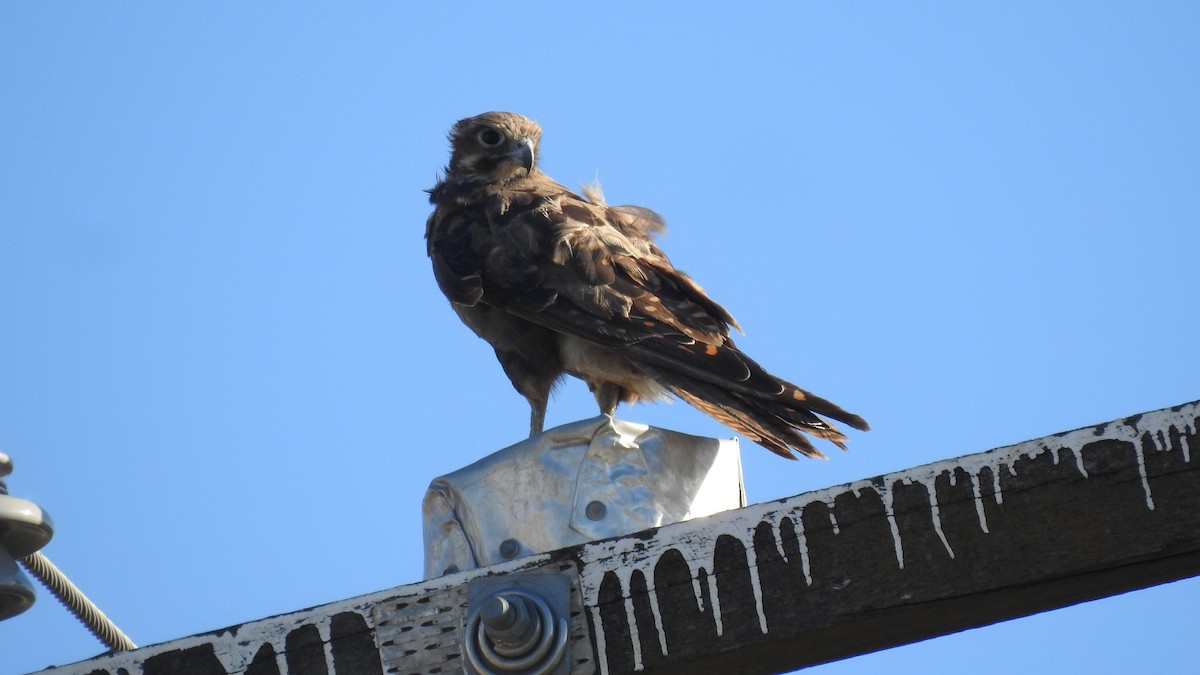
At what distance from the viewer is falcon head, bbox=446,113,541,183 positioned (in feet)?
18.4

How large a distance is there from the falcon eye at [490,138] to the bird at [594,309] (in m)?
0.34

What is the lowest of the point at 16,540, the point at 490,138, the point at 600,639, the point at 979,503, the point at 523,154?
the point at 600,639

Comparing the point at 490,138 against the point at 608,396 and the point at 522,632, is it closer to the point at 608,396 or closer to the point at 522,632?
the point at 608,396

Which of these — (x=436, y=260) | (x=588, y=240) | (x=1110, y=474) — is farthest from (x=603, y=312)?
(x=1110, y=474)

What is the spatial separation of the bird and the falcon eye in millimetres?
342

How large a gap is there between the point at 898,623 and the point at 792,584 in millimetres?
153

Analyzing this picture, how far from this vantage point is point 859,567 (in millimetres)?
1927

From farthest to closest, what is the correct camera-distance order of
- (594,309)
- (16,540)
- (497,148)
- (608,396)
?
(497,148)
(608,396)
(594,309)
(16,540)

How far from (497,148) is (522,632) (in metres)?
3.90

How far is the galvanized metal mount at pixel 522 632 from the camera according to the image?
1.99 metres

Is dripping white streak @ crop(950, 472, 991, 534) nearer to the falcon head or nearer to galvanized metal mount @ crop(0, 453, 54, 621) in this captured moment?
galvanized metal mount @ crop(0, 453, 54, 621)

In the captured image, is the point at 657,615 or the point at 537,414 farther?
the point at 537,414

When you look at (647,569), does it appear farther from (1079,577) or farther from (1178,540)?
(1178,540)

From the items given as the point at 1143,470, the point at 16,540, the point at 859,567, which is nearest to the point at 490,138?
the point at 16,540
